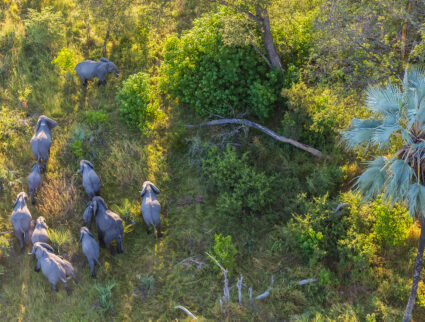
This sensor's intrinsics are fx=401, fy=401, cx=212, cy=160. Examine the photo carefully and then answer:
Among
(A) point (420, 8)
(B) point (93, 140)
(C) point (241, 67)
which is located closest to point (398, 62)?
(A) point (420, 8)

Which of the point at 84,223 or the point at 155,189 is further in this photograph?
the point at 155,189

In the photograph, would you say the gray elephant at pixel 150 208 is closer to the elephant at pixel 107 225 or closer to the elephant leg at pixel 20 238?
the elephant at pixel 107 225

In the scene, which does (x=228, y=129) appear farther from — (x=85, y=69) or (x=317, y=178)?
(x=85, y=69)

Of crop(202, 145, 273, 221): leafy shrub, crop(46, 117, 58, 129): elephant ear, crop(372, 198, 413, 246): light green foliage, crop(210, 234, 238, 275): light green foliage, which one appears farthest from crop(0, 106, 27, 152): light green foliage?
crop(372, 198, 413, 246): light green foliage

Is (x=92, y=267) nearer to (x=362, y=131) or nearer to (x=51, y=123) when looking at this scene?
(x=51, y=123)

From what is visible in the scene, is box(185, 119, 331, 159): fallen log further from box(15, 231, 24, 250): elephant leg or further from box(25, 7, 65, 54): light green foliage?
box(25, 7, 65, 54): light green foliage

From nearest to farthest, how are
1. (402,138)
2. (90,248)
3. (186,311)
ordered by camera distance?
(402,138) → (186,311) → (90,248)

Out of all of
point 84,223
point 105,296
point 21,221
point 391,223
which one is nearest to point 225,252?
point 105,296
